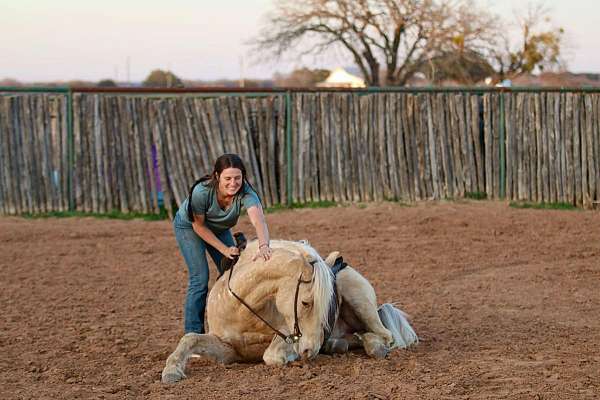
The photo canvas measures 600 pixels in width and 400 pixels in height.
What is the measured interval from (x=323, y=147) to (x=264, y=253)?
32.0 ft

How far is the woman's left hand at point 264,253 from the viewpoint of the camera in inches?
239

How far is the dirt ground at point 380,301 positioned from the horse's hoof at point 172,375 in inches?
3.1

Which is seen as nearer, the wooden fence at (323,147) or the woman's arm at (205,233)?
the woman's arm at (205,233)

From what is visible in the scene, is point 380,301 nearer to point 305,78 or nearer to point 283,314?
point 283,314

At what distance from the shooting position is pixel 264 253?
6.07 m

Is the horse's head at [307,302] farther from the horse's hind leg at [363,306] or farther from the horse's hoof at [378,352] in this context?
the horse's hind leg at [363,306]

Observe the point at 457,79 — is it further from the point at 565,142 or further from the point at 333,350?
the point at 333,350

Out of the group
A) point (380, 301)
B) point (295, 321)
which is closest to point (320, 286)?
point (295, 321)

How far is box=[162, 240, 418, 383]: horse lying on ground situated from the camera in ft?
19.1

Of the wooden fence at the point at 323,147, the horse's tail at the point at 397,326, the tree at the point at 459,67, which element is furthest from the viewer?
the tree at the point at 459,67

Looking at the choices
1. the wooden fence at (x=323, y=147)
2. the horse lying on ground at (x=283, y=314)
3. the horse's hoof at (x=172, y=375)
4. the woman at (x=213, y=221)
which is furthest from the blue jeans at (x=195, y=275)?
the wooden fence at (x=323, y=147)

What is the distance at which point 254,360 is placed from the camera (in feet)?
21.0

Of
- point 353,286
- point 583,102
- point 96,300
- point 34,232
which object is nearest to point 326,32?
point 583,102

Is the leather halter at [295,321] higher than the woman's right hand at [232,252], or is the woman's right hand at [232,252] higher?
the woman's right hand at [232,252]
